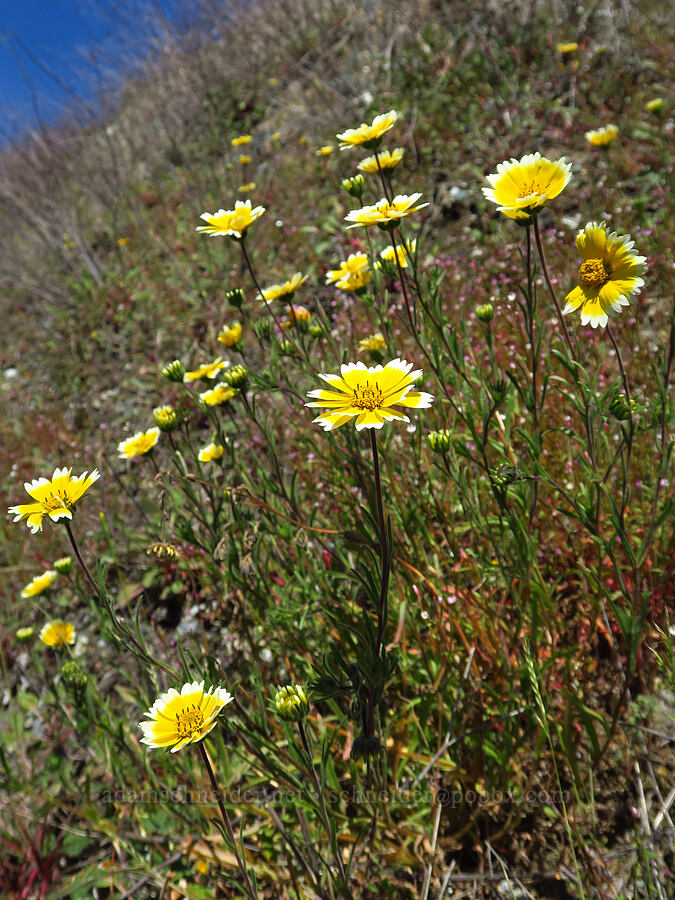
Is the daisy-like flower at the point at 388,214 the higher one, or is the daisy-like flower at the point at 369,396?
the daisy-like flower at the point at 388,214

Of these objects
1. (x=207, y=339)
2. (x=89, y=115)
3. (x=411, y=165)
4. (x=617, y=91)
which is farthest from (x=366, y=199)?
(x=89, y=115)

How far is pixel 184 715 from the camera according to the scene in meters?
1.06

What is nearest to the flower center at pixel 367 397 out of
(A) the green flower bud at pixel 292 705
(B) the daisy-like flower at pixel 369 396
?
(B) the daisy-like flower at pixel 369 396

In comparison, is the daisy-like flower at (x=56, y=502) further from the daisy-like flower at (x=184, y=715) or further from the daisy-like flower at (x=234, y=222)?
the daisy-like flower at (x=234, y=222)

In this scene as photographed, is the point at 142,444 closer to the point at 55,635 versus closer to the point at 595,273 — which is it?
the point at 55,635

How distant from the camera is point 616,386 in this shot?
3.92 ft

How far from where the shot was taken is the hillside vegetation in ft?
4.11

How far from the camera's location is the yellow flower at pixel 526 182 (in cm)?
113

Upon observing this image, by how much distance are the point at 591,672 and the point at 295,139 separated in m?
5.87

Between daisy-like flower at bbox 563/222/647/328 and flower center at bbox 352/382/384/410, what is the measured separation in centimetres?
41

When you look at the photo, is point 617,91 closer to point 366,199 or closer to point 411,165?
point 411,165

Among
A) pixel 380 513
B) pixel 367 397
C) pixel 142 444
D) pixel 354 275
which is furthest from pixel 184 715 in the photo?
pixel 354 275

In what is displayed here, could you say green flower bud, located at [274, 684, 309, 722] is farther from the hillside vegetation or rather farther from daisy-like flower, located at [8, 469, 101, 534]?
daisy-like flower, located at [8, 469, 101, 534]

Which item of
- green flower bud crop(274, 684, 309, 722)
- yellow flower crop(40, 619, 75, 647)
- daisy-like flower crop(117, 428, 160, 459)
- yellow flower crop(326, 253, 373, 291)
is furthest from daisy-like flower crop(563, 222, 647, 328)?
yellow flower crop(40, 619, 75, 647)
